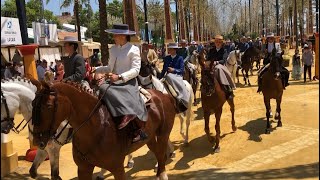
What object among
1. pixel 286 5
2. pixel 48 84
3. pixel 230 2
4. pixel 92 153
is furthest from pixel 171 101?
pixel 230 2

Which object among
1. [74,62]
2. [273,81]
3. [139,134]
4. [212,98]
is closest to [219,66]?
[212,98]

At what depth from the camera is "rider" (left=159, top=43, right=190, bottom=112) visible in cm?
722

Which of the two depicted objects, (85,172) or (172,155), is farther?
(172,155)

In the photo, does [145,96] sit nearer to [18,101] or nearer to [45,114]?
[45,114]

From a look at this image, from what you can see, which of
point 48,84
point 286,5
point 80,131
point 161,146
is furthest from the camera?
point 286,5

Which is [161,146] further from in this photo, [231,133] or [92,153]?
[231,133]

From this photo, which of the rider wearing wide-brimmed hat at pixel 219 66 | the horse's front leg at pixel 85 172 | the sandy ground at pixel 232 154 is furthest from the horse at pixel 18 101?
the rider wearing wide-brimmed hat at pixel 219 66

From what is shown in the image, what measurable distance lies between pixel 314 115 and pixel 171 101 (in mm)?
4626

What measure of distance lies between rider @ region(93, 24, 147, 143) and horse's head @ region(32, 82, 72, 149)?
756 millimetres

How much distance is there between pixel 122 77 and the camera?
15.8ft

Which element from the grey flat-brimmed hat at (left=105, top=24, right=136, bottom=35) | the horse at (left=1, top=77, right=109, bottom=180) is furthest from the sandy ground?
the grey flat-brimmed hat at (left=105, top=24, right=136, bottom=35)

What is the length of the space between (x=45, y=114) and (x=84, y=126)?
54cm

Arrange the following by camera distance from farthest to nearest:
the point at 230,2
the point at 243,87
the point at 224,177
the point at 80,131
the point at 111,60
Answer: the point at 230,2, the point at 243,87, the point at 224,177, the point at 111,60, the point at 80,131

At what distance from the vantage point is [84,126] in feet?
14.8
